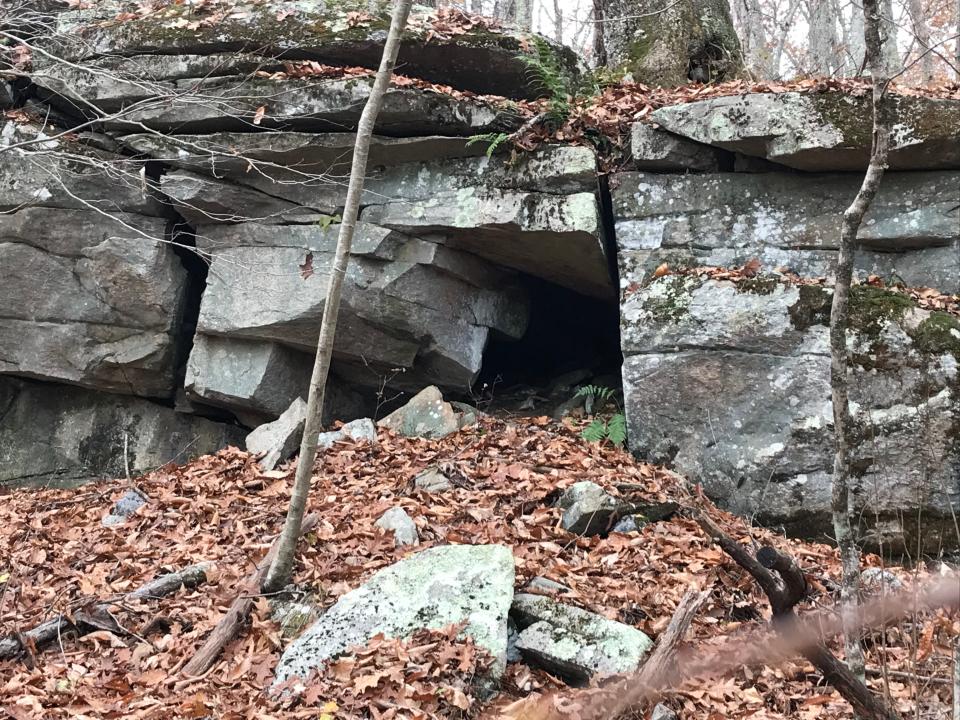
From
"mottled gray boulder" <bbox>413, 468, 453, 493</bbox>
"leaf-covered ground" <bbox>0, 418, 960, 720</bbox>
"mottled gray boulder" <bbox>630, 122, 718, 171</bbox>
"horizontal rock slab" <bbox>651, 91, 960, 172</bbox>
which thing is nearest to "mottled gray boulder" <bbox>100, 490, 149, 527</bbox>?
"leaf-covered ground" <bbox>0, 418, 960, 720</bbox>

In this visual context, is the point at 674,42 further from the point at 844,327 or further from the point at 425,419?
the point at 844,327

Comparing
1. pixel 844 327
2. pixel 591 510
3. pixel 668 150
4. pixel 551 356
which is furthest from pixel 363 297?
pixel 844 327

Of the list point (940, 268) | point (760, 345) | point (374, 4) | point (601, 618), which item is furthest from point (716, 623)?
point (374, 4)

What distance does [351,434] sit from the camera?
24.8 ft

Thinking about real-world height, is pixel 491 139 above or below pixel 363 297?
above

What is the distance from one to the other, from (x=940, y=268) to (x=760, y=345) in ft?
6.43

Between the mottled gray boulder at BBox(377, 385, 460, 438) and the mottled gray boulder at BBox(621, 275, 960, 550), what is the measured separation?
6.20 ft

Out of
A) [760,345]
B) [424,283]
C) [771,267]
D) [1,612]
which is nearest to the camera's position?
[1,612]

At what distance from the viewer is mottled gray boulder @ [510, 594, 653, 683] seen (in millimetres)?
4004

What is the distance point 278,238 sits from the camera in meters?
8.36

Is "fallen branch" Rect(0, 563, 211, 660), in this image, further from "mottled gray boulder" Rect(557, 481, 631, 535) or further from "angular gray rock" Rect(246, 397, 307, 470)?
"mottled gray boulder" Rect(557, 481, 631, 535)

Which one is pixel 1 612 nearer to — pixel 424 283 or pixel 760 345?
pixel 424 283

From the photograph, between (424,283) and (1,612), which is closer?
(1,612)

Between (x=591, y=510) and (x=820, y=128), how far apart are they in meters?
4.21
